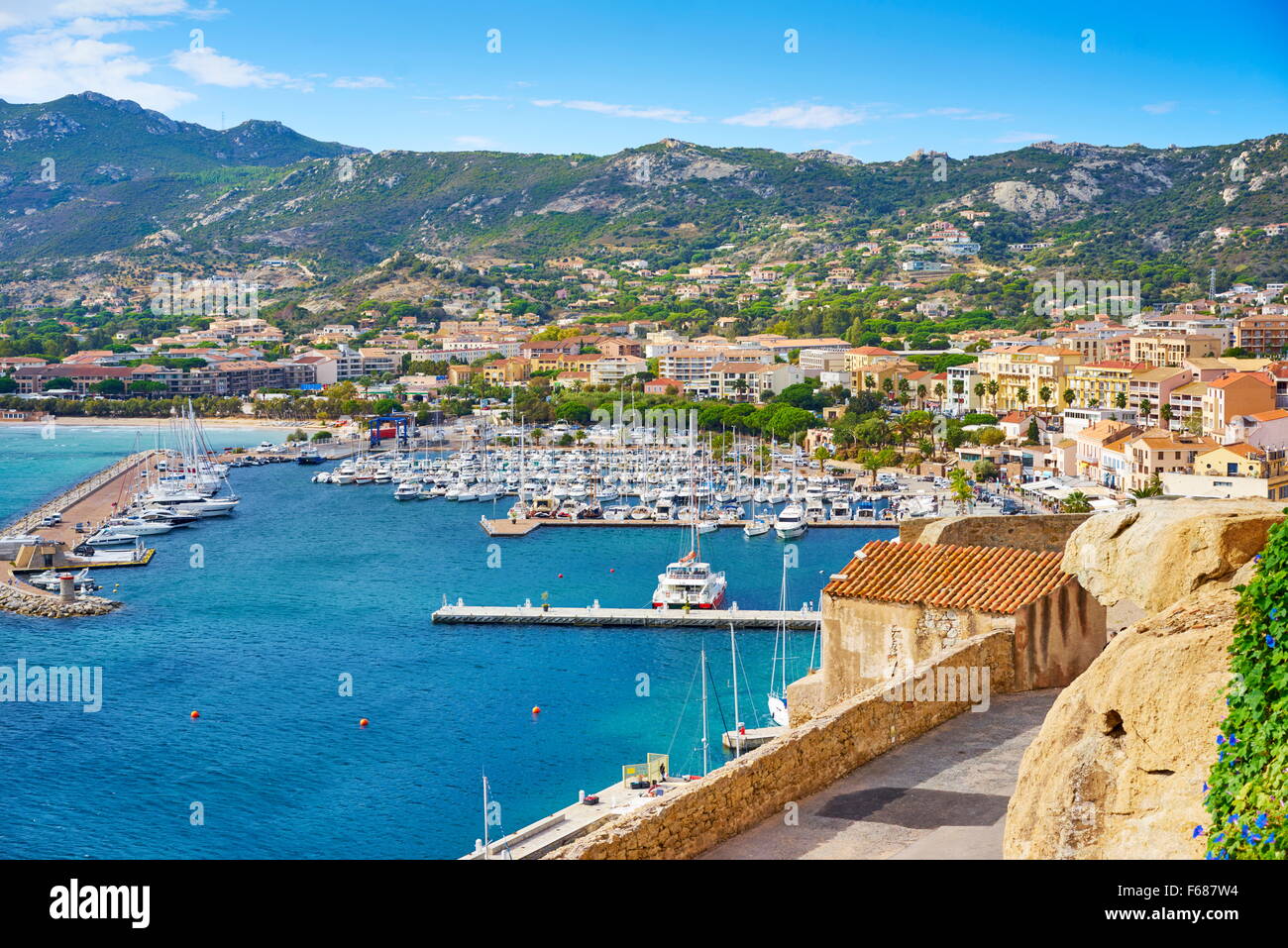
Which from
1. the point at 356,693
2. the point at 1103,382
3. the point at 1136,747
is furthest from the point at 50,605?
the point at 1103,382

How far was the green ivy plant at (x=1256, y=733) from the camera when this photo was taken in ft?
8.31

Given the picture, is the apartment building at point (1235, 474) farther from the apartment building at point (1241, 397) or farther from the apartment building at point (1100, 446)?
the apartment building at point (1241, 397)

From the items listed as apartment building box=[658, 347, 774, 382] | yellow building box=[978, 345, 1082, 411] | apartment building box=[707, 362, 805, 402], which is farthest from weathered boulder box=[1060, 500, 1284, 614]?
apartment building box=[658, 347, 774, 382]

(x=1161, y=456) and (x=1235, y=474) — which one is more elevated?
(x=1161, y=456)

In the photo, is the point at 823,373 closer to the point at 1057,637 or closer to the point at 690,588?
the point at 690,588

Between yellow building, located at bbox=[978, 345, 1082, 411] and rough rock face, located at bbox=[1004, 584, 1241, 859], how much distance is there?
169 feet

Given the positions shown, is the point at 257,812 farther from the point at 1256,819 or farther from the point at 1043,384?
the point at 1043,384

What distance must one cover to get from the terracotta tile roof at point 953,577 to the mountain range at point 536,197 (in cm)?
8941

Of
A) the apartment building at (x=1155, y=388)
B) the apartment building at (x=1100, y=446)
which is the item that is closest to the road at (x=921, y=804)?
the apartment building at (x=1100, y=446)

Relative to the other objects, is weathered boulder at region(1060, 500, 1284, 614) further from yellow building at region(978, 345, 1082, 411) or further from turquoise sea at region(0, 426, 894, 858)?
yellow building at region(978, 345, 1082, 411)

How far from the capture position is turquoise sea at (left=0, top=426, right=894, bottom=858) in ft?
51.2

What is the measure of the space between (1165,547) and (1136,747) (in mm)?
598

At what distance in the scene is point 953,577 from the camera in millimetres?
5691
